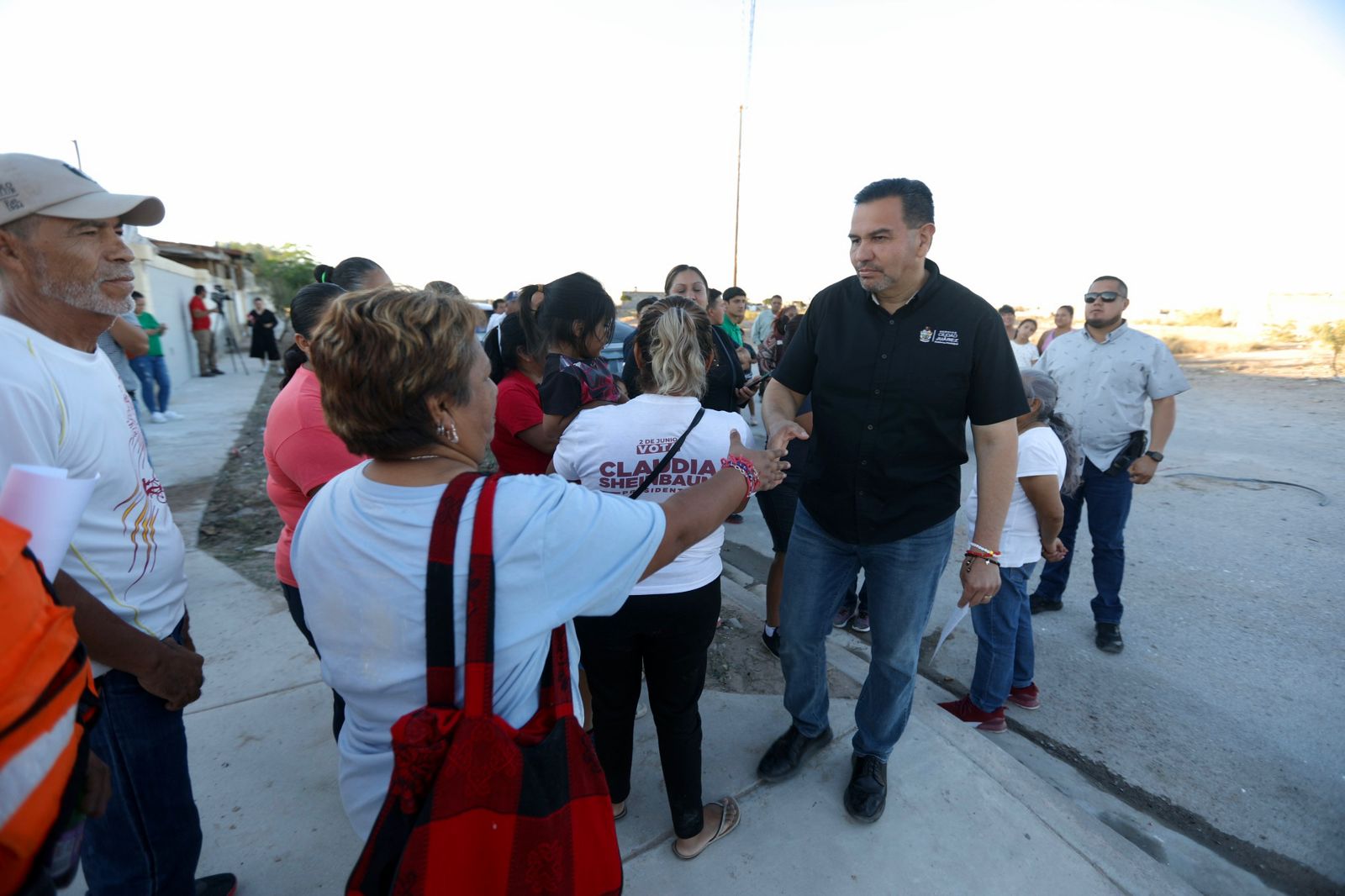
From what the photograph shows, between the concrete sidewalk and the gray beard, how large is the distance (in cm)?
183

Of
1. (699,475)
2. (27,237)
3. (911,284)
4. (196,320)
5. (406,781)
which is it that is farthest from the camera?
(196,320)

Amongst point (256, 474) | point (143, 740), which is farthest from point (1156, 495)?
point (256, 474)

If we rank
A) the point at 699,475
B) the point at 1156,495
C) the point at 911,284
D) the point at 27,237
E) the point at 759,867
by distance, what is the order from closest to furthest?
the point at 27,237 < the point at 699,475 < the point at 759,867 < the point at 911,284 < the point at 1156,495

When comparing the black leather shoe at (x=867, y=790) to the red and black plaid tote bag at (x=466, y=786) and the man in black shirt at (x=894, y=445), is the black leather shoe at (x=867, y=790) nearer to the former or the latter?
the man in black shirt at (x=894, y=445)

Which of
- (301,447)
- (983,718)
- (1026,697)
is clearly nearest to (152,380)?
(301,447)

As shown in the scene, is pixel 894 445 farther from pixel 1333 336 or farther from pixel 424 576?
pixel 1333 336

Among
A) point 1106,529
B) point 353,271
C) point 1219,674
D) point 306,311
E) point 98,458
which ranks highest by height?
point 353,271

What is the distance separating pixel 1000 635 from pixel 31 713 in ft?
10.6

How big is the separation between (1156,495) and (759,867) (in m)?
6.67

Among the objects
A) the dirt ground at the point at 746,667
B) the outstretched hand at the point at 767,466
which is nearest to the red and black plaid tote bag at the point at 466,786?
the outstretched hand at the point at 767,466

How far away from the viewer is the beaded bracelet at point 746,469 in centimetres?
155

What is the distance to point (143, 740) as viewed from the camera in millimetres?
1539

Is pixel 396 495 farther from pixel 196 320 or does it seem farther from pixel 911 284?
pixel 196 320

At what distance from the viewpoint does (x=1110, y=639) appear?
12.5 ft
